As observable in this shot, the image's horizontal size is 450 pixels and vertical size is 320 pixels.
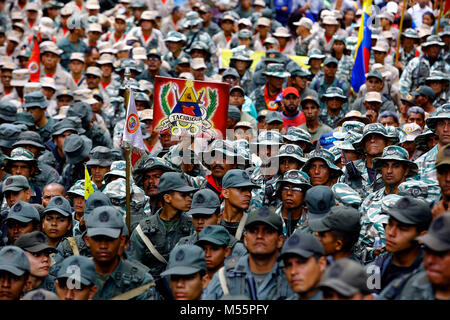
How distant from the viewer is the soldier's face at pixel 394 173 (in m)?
8.83

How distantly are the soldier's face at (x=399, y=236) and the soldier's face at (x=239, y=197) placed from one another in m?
2.27

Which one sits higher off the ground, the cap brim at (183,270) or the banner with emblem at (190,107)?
the banner with emblem at (190,107)

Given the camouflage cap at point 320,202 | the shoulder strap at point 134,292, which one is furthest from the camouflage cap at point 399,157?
the shoulder strap at point 134,292

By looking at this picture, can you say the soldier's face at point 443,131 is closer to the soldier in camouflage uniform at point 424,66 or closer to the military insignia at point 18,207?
the military insignia at point 18,207

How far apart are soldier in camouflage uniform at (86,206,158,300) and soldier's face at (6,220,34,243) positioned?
174 centimetres

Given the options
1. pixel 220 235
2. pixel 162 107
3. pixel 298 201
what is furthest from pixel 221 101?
pixel 220 235

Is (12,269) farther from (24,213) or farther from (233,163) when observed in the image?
(233,163)

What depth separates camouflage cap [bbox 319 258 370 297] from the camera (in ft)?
17.2

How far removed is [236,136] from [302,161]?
7.47 feet

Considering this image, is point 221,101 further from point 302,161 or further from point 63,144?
point 63,144

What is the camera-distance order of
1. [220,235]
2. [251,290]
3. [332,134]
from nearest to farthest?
[251,290] < [220,235] < [332,134]

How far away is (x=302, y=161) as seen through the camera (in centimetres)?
970

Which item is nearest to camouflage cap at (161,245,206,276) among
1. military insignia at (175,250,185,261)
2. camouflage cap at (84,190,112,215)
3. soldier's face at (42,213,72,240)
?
military insignia at (175,250,185,261)

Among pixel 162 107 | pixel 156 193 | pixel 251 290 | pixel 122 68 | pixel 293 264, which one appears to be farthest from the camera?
pixel 122 68
